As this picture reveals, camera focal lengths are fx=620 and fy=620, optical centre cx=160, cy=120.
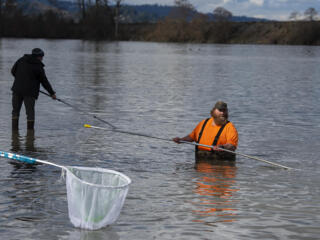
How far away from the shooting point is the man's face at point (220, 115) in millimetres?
8695

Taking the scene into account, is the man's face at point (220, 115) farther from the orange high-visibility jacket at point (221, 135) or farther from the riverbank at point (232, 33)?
the riverbank at point (232, 33)

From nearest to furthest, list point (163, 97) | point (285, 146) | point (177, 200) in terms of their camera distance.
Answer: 1. point (177, 200)
2. point (285, 146)
3. point (163, 97)

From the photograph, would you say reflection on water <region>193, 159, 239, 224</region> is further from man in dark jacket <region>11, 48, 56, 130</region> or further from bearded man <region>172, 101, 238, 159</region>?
man in dark jacket <region>11, 48, 56, 130</region>

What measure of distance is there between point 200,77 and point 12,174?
20.3 meters

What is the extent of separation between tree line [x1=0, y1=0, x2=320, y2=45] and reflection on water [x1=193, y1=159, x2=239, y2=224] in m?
104

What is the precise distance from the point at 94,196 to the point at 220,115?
3701mm

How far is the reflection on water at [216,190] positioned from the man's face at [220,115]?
27.2 inches

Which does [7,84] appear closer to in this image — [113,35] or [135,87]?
[135,87]

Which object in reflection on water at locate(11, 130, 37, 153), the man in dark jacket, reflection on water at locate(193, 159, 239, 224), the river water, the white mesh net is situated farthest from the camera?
the man in dark jacket

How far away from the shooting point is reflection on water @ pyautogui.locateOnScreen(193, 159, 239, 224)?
655 centimetres

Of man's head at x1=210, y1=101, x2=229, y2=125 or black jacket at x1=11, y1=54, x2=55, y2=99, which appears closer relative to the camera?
man's head at x1=210, y1=101, x2=229, y2=125

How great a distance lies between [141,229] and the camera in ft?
19.6

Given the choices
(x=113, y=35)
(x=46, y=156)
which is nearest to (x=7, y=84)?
(x=46, y=156)

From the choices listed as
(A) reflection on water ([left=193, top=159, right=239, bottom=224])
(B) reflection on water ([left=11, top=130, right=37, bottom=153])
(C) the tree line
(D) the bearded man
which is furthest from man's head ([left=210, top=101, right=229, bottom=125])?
(C) the tree line
